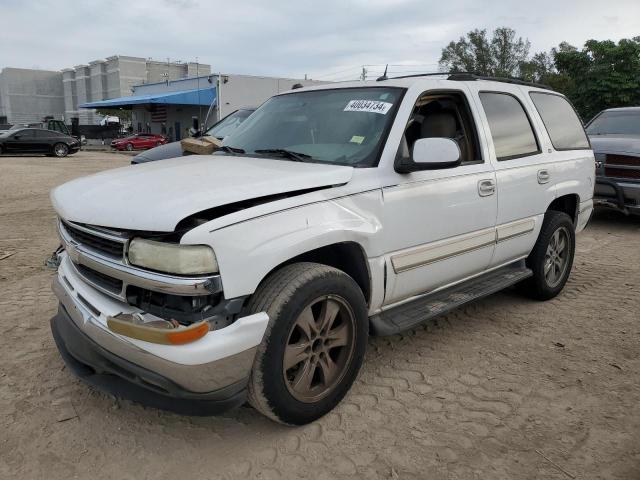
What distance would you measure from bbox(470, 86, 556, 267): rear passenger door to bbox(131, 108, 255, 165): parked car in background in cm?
375

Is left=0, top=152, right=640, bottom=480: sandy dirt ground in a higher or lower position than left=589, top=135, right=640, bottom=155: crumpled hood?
lower

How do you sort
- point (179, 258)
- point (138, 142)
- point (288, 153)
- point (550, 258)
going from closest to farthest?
point (179, 258) < point (288, 153) < point (550, 258) < point (138, 142)

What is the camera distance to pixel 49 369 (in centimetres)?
343

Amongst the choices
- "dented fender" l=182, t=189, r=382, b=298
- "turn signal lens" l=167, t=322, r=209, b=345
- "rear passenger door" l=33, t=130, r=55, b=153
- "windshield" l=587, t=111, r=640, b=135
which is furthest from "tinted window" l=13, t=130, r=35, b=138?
"turn signal lens" l=167, t=322, r=209, b=345

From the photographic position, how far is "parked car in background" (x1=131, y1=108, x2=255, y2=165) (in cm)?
766

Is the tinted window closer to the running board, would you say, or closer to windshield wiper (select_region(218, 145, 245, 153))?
A: windshield wiper (select_region(218, 145, 245, 153))

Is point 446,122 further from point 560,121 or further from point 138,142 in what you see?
point 138,142

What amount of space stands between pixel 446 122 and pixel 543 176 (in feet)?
3.71

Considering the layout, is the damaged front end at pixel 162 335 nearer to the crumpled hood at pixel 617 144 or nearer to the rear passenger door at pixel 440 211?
the rear passenger door at pixel 440 211

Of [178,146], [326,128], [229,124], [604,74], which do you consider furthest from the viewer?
[604,74]

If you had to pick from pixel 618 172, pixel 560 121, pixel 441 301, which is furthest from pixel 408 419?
pixel 618 172

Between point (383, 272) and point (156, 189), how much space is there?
134 centimetres

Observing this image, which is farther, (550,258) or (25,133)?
(25,133)

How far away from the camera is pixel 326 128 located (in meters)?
3.47
